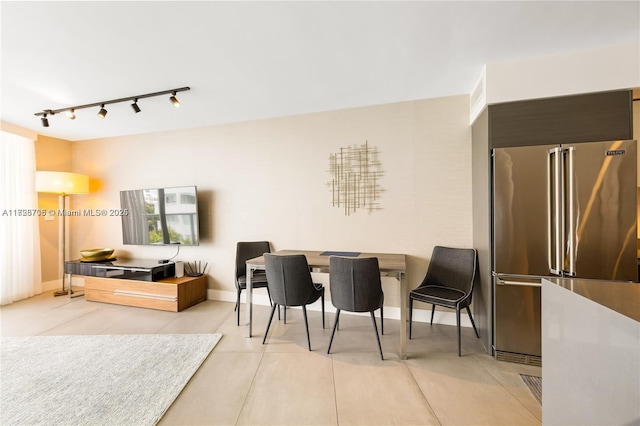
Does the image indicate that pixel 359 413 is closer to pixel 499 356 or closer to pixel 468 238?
pixel 499 356

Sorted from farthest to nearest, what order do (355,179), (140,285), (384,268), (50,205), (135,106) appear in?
(50,205)
(140,285)
(355,179)
(135,106)
(384,268)

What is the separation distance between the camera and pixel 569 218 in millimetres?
1927

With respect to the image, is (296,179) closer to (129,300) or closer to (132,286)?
(132,286)

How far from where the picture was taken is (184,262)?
3807mm

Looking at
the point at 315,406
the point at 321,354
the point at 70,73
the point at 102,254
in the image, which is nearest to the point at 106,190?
the point at 102,254

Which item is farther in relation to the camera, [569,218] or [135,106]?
[135,106]

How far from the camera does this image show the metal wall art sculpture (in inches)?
120

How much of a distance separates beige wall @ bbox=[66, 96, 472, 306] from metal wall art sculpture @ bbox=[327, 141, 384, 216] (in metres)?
0.09

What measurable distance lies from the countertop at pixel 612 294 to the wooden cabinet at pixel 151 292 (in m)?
3.75

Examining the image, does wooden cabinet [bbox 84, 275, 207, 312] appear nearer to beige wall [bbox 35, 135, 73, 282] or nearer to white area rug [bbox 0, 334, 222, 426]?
white area rug [bbox 0, 334, 222, 426]

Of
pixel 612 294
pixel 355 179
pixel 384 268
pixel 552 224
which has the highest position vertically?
pixel 355 179

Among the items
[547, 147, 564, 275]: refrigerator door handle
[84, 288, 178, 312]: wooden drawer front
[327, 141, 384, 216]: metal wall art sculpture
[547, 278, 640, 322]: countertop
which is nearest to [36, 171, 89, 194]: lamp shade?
[84, 288, 178, 312]: wooden drawer front

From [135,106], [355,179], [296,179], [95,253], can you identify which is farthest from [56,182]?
[355,179]

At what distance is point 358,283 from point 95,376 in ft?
7.38
